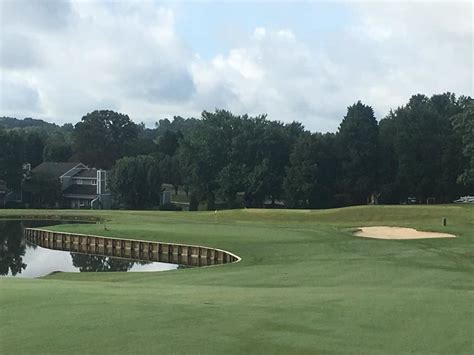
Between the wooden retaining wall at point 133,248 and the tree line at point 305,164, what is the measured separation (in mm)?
39854

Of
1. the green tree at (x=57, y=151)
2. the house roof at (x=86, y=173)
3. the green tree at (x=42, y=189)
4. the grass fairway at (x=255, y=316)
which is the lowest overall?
the grass fairway at (x=255, y=316)

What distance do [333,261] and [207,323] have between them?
51.9ft

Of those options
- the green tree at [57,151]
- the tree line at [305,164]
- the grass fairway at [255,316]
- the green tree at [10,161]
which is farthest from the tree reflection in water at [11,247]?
the green tree at [57,151]

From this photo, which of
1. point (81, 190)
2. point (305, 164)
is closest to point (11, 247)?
point (305, 164)

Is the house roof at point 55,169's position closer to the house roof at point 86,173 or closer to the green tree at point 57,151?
the house roof at point 86,173

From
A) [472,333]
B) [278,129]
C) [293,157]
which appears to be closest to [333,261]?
[472,333]

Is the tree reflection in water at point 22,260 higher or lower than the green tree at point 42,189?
lower

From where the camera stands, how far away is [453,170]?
80.5 m

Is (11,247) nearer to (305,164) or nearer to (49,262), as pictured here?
(49,262)

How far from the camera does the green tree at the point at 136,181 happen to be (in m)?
91.6

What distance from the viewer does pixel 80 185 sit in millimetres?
106938

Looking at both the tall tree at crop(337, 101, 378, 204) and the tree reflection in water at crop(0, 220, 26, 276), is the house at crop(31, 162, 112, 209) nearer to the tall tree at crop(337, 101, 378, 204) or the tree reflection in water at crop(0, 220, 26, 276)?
the tree reflection in water at crop(0, 220, 26, 276)

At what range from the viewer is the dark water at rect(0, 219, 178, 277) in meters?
35.5

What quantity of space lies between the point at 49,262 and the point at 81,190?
2687 inches
